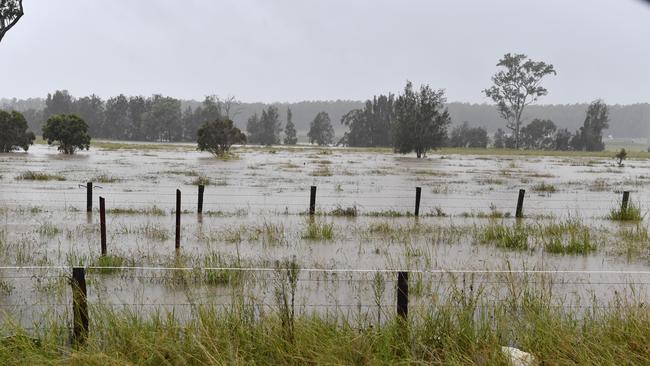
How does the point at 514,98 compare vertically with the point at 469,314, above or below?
above

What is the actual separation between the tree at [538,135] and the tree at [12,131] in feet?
297

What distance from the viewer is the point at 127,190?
69.6 ft

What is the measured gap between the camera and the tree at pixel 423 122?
60281 millimetres

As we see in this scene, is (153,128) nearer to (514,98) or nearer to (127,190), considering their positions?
(514,98)

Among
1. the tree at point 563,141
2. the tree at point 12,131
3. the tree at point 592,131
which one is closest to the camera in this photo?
the tree at point 12,131

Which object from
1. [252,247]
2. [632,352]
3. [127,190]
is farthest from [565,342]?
[127,190]

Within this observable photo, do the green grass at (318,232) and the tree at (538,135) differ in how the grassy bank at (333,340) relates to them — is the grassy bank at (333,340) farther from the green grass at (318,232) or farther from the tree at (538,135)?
the tree at (538,135)

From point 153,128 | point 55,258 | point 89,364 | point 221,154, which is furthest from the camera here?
point 153,128

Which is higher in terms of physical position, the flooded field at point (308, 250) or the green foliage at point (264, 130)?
the green foliage at point (264, 130)

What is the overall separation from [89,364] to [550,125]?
387 ft

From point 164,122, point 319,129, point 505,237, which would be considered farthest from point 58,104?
point 505,237

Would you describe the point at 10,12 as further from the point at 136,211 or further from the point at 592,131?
the point at 592,131

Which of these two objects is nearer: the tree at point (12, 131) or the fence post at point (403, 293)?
the fence post at point (403, 293)

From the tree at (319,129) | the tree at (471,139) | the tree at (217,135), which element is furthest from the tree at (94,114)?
the tree at (217,135)
